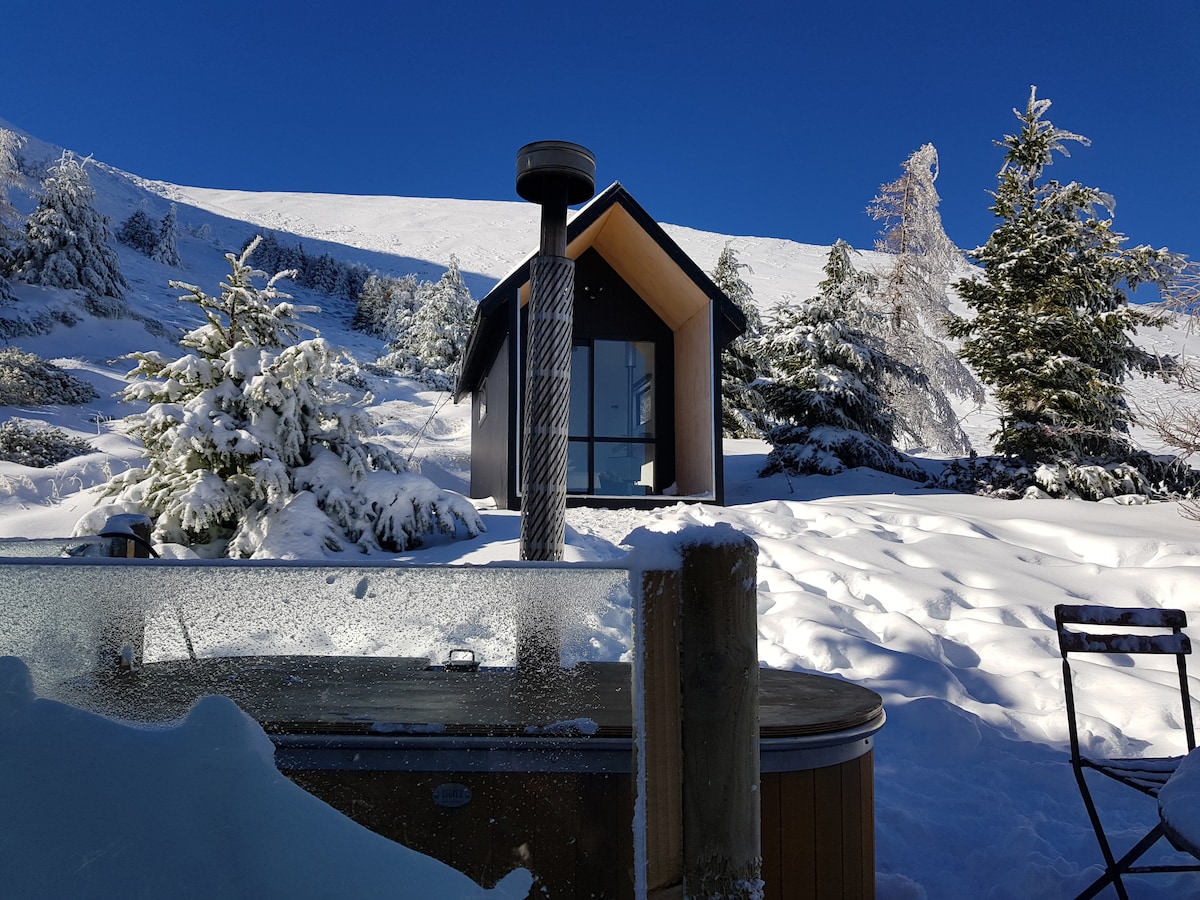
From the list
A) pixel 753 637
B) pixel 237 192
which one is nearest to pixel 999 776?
pixel 753 637

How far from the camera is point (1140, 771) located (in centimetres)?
285

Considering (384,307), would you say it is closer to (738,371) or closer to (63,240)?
(63,240)

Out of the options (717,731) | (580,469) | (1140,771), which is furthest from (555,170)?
(580,469)

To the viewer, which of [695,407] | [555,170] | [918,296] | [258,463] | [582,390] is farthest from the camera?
[918,296]

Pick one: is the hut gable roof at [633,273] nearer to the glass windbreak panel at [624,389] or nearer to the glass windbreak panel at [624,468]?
the glass windbreak panel at [624,389]

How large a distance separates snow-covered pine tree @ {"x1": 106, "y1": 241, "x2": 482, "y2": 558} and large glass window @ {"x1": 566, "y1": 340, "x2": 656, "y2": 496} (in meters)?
5.11

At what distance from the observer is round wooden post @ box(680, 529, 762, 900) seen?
4.88 feet

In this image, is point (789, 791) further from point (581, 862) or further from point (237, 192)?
point (237, 192)

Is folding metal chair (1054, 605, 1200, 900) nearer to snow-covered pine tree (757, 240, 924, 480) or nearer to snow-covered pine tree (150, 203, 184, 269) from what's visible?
snow-covered pine tree (757, 240, 924, 480)

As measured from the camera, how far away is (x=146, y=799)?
41.6 inches

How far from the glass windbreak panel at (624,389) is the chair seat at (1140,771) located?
10.6m

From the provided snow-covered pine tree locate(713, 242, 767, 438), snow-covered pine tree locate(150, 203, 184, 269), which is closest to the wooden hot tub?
snow-covered pine tree locate(713, 242, 767, 438)

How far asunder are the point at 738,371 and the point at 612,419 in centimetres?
859

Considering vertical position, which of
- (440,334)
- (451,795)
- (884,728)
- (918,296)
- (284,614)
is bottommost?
(884,728)
